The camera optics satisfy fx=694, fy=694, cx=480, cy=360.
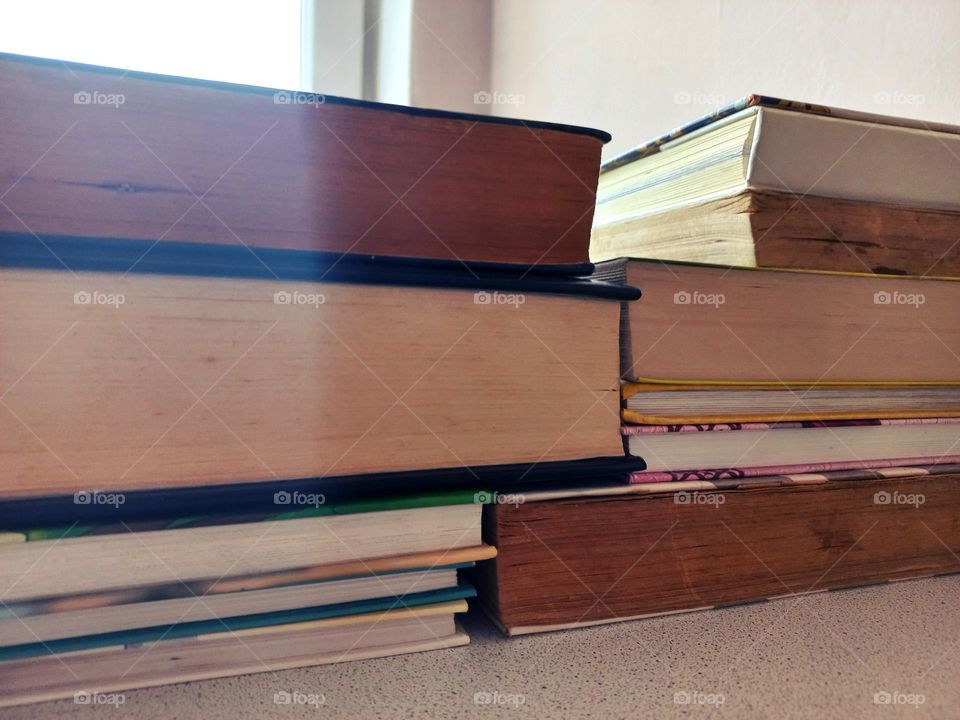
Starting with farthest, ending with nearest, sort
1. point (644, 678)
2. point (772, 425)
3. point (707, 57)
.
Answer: point (707, 57), point (772, 425), point (644, 678)

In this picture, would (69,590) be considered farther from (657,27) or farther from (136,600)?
(657,27)

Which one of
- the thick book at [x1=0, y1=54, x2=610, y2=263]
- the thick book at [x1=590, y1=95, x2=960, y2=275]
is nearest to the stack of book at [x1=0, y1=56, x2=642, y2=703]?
the thick book at [x1=0, y1=54, x2=610, y2=263]

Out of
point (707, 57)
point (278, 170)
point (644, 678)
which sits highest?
point (707, 57)

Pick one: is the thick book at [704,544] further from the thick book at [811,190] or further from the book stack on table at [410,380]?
the thick book at [811,190]

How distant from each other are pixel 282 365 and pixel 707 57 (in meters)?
0.64

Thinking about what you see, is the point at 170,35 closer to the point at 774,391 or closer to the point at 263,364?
the point at 263,364

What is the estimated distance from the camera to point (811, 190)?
50 centimetres

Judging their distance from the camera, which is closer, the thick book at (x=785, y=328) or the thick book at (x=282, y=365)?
the thick book at (x=282, y=365)

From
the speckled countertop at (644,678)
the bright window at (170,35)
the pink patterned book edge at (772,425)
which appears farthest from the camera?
the bright window at (170,35)

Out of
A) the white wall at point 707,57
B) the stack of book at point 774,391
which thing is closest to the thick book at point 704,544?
the stack of book at point 774,391

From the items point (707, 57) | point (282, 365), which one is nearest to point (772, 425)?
point (282, 365)

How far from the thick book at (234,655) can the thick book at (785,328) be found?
0.21 meters

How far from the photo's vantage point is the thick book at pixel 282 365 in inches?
13.5

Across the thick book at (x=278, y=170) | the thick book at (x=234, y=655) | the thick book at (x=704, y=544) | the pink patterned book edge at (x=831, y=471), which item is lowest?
the thick book at (x=234, y=655)
